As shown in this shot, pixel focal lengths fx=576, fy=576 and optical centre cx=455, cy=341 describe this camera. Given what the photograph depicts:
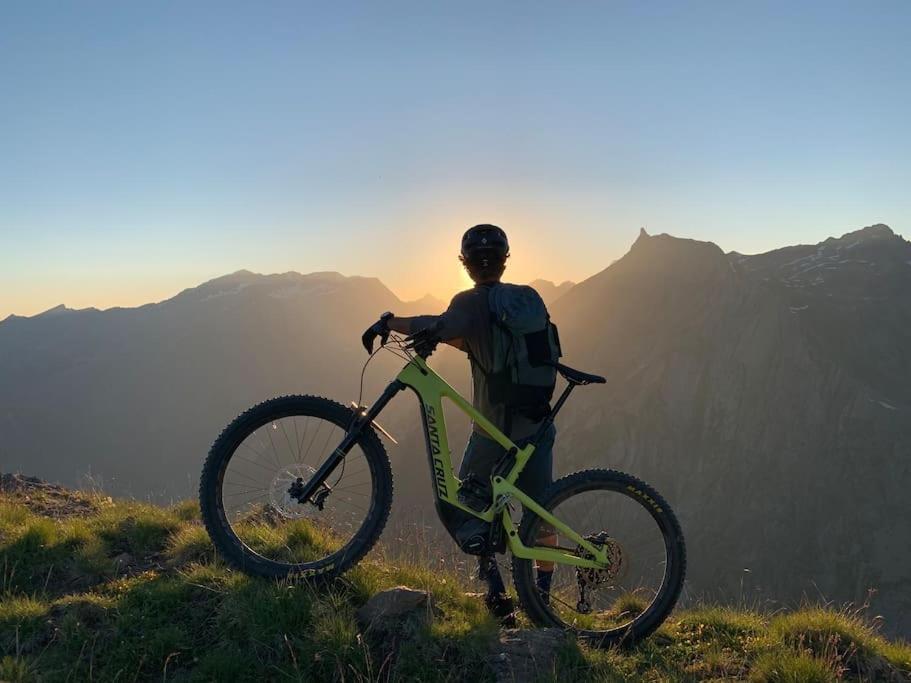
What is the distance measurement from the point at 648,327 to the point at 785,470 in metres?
33.7

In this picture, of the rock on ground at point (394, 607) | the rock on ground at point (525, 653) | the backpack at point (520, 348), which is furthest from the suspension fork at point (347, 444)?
the rock on ground at point (525, 653)

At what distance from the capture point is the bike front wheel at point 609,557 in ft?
15.0

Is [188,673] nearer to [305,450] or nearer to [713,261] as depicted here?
[305,450]

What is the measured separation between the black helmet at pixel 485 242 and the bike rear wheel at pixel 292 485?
5.88ft

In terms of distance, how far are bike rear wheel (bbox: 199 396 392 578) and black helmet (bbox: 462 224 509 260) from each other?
5.88 ft

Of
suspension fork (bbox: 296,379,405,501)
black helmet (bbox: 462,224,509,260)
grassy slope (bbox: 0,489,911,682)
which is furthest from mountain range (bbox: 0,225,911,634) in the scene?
black helmet (bbox: 462,224,509,260)

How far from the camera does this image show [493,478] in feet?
15.6

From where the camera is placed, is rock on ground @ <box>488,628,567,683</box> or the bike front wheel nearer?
rock on ground @ <box>488,628,567,683</box>

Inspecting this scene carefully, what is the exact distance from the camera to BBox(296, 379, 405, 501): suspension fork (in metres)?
4.66

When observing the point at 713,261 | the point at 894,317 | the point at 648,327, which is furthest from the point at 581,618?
the point at 894,317

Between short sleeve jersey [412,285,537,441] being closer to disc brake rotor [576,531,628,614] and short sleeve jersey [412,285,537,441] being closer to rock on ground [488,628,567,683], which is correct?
disc brake rotor [576,531,628,614]

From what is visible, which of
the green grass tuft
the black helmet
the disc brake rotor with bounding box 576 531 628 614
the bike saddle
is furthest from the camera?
the black helmet

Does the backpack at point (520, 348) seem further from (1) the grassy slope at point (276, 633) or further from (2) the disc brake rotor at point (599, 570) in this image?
(1) the grassy slope at point (276, 633)

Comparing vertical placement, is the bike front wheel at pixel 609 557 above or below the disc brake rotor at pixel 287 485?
below
